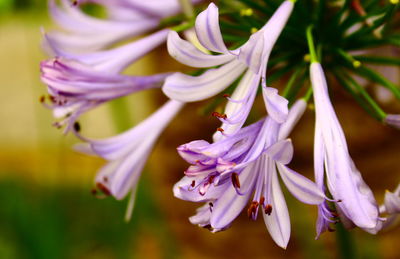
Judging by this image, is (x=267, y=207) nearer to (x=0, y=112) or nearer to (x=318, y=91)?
(x=318, y=91)

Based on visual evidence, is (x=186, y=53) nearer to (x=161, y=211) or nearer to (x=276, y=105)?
(x=276, y=105)

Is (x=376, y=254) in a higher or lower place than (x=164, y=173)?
higher

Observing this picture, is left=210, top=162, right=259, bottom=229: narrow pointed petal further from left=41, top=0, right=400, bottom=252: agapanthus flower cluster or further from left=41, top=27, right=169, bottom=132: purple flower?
left=41, top=27, right=169, bottom=132: purple flower

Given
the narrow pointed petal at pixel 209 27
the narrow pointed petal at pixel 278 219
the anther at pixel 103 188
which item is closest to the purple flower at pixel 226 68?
the narrow pointed petal at pixel 209 27

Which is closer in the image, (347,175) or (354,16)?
(347,175)

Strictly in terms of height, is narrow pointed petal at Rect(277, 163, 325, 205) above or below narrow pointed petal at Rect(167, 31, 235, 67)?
below

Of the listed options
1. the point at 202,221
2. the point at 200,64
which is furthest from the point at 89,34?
the point at 202,221

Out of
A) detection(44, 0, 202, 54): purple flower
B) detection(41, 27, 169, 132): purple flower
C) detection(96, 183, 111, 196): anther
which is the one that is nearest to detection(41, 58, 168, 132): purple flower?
detection(41, 27, 169, 132): purple flower

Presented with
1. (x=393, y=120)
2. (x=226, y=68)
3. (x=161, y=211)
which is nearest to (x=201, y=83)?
(x=226, y=68)
